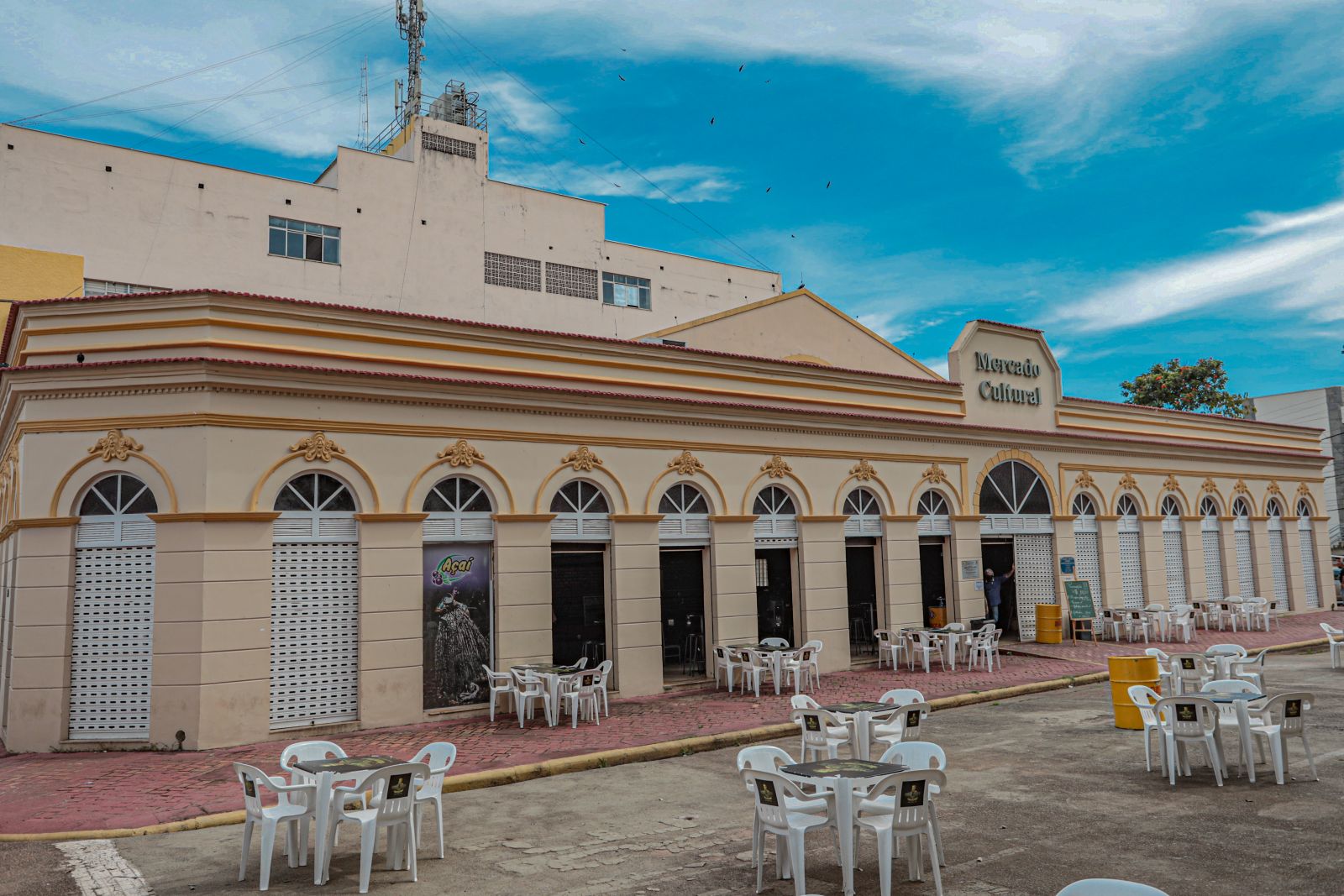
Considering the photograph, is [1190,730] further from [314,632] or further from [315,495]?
[315,495]

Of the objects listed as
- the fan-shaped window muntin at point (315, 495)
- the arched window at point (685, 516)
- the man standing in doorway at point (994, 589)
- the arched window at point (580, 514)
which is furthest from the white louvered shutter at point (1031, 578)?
the fan-shaped window muntin at point (315, 495)

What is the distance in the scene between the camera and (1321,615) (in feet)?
97.0

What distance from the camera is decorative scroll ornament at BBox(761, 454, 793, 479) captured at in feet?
61.5

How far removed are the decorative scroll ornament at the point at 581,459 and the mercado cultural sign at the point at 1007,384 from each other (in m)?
11.3

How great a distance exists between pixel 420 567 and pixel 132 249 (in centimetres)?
1950

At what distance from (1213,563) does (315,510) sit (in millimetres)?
25650

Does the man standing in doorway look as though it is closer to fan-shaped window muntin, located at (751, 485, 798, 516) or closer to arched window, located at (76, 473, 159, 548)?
fan-shaped window muntin, located at (751, 485, 798, 516)

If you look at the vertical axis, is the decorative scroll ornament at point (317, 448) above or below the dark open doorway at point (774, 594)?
above

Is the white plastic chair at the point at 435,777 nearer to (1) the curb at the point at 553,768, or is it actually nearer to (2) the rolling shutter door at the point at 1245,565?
(1) the curb at the point at 553,768

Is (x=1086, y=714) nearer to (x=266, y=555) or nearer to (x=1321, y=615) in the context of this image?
(x=266, y=555)

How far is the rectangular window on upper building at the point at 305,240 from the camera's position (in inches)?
1190

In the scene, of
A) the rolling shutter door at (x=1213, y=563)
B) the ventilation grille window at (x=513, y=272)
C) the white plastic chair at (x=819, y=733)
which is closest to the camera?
the white plastic chair at (x=819, y=733)

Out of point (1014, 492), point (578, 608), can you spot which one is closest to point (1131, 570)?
point (1014, 492)

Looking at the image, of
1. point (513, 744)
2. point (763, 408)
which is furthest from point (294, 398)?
point (763, 408)
